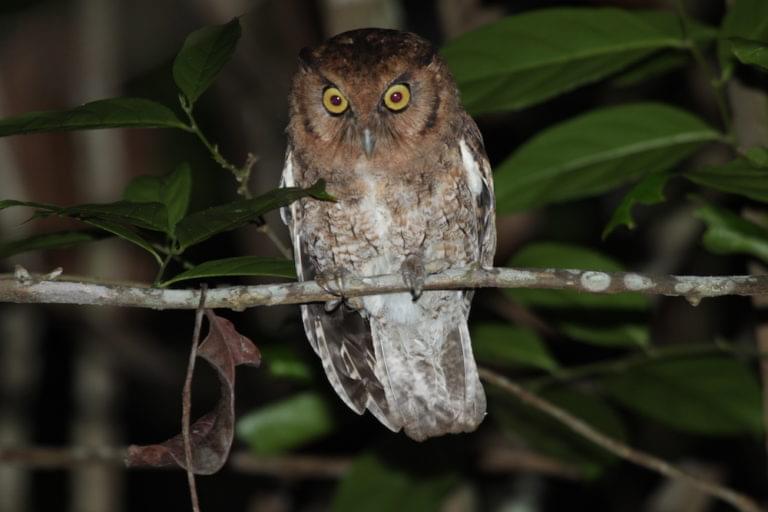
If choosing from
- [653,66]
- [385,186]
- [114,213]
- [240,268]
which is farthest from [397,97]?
[114,213]

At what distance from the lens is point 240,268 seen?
217 cm

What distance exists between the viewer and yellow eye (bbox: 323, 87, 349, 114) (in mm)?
3111

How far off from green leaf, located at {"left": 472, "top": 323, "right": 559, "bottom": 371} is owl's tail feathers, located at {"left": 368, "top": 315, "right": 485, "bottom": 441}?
5 centimetres

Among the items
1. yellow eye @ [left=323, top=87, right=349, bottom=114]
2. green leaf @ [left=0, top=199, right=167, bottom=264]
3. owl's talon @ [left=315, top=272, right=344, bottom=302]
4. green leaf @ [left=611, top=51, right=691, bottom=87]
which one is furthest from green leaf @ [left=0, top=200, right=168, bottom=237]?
green leaf @ [left=611, top=51, right=691, bottom=87]

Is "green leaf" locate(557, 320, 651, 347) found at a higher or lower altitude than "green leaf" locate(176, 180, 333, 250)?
lower

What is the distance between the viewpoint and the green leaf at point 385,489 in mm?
3182

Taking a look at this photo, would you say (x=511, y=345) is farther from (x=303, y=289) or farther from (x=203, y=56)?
(x=203, y=56)

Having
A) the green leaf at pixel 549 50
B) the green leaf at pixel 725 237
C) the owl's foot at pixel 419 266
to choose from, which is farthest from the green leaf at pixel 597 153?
the owl's foot at pixel 419 266

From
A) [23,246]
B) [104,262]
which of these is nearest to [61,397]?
[104,262]

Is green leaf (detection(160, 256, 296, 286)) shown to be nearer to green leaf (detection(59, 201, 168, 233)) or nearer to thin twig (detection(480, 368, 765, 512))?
green leaf (detection(59, 201, 168, 233))

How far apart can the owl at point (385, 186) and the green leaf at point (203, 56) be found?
2.90 ft

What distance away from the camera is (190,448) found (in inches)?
81.4

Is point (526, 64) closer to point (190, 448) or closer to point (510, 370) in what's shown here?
point (190, 448)

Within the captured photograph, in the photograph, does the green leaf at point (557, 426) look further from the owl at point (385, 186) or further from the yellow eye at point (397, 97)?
the yellow eye at point (397, 97)
